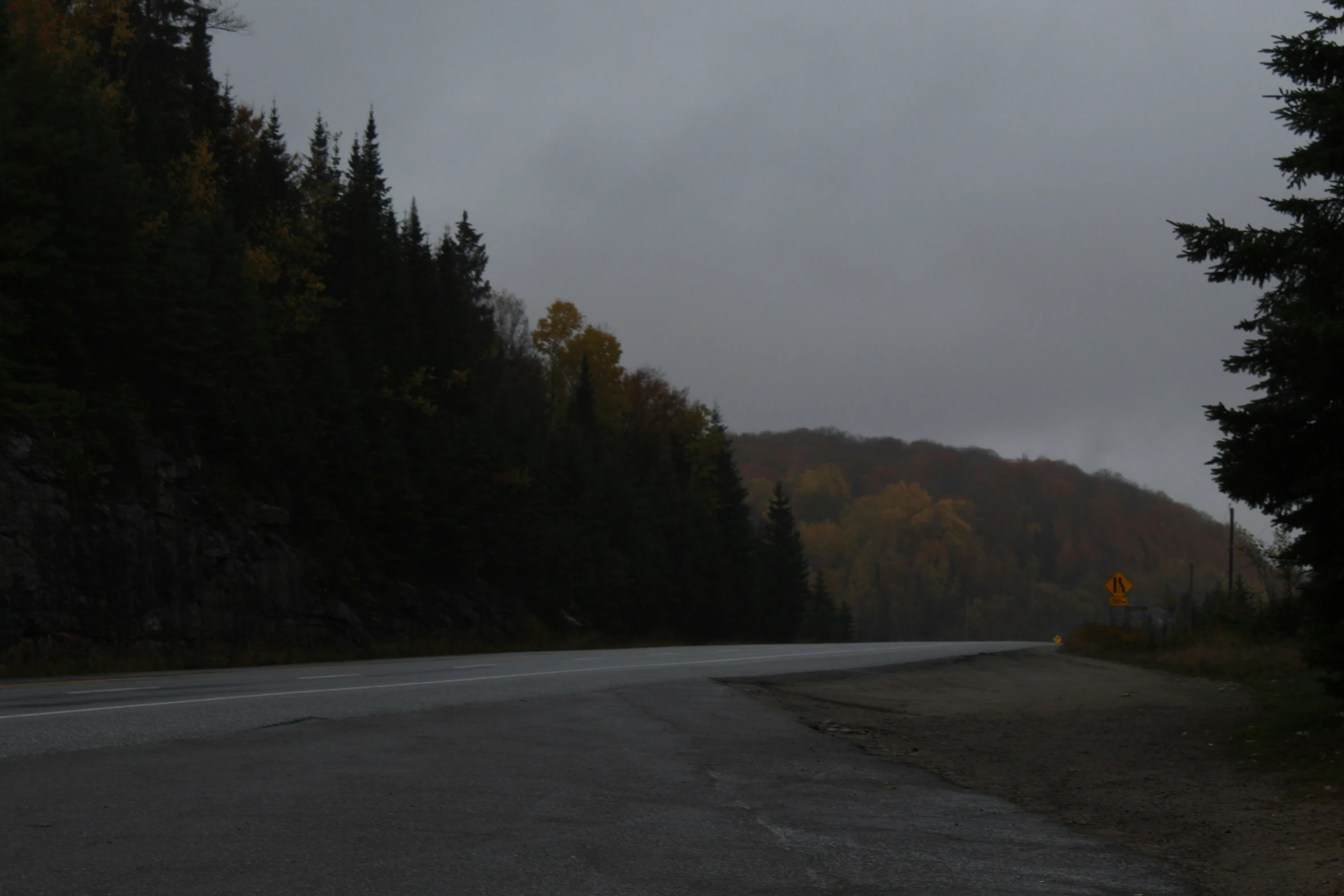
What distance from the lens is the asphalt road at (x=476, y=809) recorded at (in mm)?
5402

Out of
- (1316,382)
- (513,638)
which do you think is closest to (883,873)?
(1316,382)

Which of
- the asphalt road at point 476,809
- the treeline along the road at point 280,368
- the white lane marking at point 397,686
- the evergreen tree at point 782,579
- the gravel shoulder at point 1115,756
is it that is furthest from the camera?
the evergreen tree at point 782,579

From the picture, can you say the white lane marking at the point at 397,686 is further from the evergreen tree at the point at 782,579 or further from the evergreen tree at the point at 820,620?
the evergreen tree at the point at 820,620

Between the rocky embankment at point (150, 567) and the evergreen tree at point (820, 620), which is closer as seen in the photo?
the rocky embankment at point (150, 567)

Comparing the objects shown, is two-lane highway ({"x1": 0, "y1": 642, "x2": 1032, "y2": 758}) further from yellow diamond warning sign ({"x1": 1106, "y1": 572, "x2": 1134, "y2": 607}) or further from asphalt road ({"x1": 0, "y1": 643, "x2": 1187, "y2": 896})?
yellow diamond warning sign ({"x1": 1106, "y1": 572, "x2": 1134, "y2": 607})

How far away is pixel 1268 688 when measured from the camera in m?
20.4

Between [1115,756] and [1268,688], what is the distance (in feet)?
36.9

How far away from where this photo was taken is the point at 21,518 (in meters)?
25.2

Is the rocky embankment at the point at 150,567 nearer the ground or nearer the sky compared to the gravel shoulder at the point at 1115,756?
nearer the sky

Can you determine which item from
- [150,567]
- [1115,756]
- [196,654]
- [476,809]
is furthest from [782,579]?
[476,809]

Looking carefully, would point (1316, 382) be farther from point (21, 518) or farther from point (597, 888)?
point (21, 518)

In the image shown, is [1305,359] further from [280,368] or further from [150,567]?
[280,368]

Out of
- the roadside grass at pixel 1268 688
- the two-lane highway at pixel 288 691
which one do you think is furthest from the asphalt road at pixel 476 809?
the roadside grass at pixel 1268 688

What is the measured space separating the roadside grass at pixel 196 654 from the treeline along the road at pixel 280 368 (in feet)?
5.89
